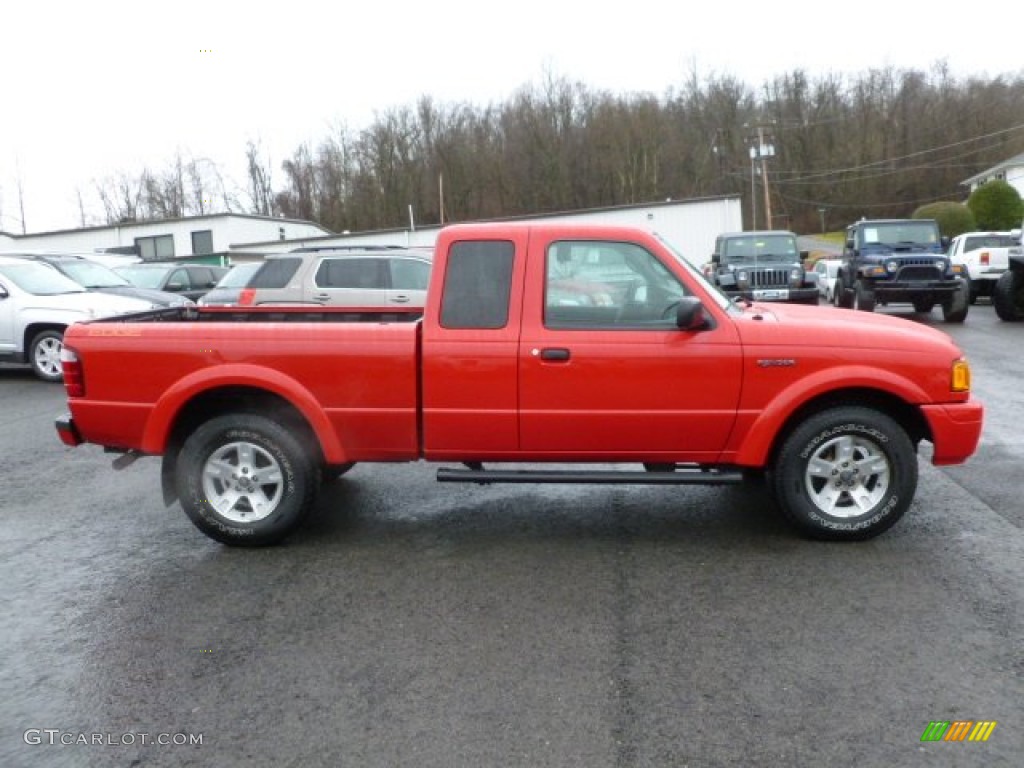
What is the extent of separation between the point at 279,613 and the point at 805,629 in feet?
8.19

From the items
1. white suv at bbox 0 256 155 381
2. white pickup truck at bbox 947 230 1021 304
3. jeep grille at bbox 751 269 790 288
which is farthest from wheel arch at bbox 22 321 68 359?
white pickup truck at bbox 947 230 1021 304

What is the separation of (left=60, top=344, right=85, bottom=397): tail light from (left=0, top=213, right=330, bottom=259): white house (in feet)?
137

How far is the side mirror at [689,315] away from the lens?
493 cm

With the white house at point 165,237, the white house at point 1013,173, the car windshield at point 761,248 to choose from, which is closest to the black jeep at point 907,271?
the car windshield at point 761,248

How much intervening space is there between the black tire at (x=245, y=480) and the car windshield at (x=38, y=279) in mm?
8950

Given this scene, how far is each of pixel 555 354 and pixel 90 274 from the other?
41.1 ft

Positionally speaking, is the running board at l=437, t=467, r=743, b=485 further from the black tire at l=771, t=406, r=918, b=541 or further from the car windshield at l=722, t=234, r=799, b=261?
the car windshield at l=722, t=234, r=799, b=261

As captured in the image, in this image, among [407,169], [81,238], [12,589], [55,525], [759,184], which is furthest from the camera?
[759,184]

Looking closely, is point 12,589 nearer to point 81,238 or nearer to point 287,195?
point 81,238

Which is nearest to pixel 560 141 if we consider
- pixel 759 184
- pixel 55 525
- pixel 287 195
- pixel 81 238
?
pixel 759 184

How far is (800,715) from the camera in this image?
3.34 m

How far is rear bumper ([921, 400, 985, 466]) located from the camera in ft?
16.6

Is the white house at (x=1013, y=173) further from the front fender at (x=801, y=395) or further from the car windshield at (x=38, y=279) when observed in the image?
the front fender at (x=801, y=395)

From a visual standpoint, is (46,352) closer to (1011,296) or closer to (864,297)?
(864,297)
